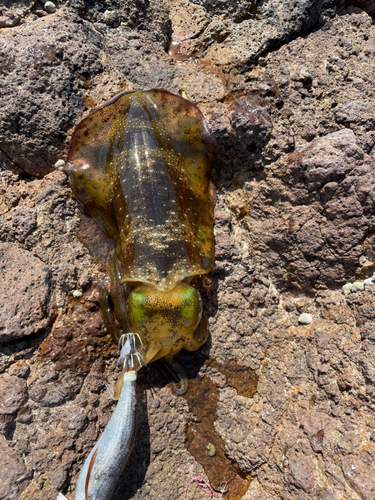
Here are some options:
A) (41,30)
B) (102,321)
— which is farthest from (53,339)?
(41,30)

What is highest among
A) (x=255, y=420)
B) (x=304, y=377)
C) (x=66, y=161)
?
(x=66, y=161)

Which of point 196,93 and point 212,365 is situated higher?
point 196,93

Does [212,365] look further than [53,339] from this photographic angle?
Yes

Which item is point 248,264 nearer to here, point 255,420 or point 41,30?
point 255,420

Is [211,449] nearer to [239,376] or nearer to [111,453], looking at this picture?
[239,376]

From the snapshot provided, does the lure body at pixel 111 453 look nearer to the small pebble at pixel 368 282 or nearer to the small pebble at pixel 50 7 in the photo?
the small pebble at pixel 368 282

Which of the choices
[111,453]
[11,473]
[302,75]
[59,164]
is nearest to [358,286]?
[302,75]
